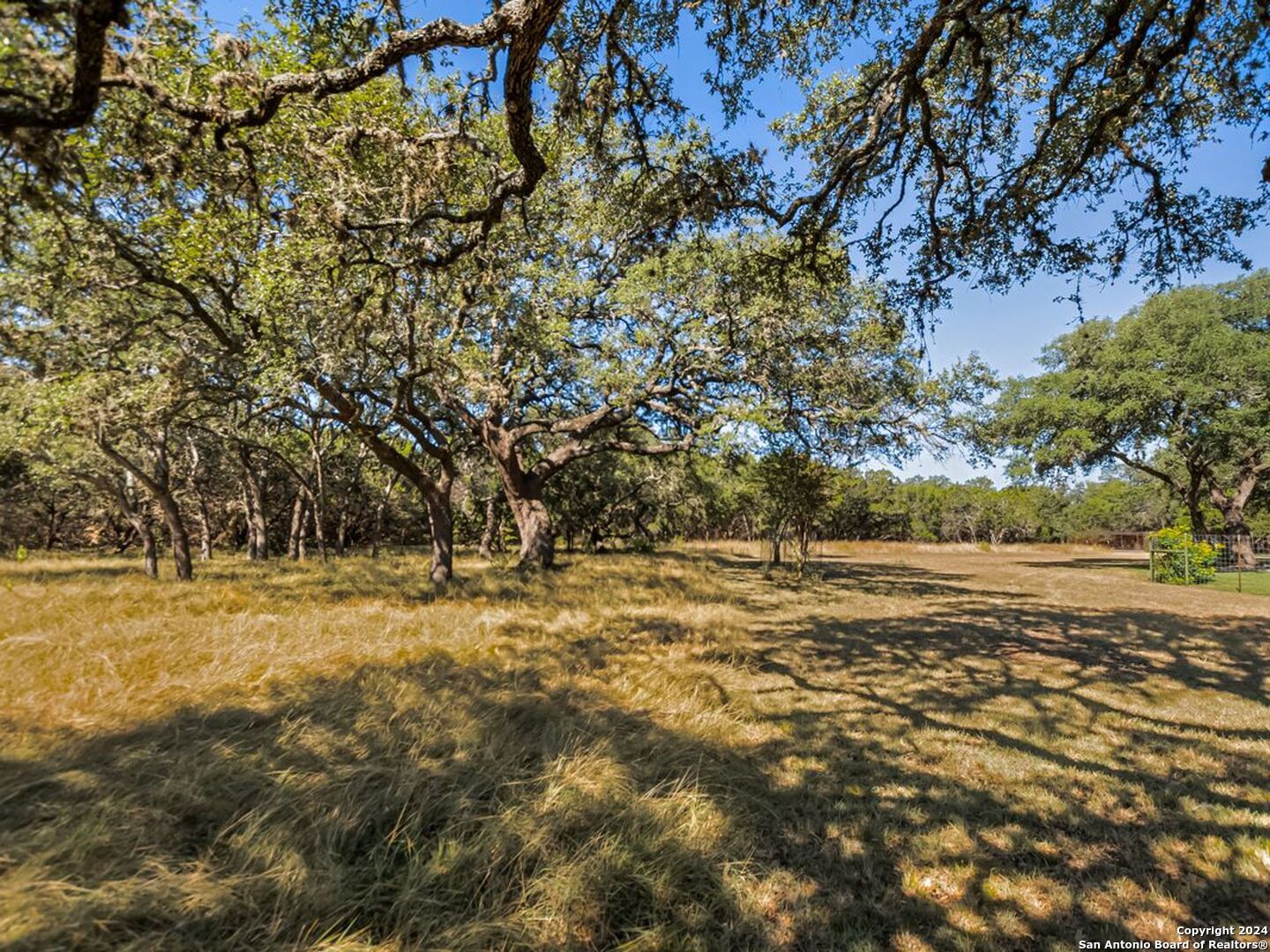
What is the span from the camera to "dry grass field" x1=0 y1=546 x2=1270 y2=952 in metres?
2.60

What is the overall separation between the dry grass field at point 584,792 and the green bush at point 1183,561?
1815 cm

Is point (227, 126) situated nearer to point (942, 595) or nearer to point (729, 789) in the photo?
point (729, 789)

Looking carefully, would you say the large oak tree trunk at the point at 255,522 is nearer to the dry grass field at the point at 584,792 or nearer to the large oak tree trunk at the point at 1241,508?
the dry grass field at the point at 584,792

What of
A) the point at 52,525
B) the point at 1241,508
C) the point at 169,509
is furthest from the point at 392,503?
the point at 1241,508

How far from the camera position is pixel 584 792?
Answer: 362cm

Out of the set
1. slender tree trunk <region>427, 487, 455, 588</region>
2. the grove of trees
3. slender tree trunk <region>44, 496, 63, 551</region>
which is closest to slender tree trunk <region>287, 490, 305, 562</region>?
the grove of trees

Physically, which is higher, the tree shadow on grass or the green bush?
the green bush

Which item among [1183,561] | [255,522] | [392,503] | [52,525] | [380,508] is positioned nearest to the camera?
[1183,561]

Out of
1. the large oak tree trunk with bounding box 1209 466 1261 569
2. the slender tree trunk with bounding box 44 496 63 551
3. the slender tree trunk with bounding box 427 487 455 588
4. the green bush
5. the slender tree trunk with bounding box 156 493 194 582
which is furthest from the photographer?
A: the slender tree trunk with bounding box 44 496 63 551

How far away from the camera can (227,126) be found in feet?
13.2

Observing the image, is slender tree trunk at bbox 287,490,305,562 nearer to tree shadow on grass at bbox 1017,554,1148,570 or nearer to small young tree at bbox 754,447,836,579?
small young tree at bbox 754,447,836,579

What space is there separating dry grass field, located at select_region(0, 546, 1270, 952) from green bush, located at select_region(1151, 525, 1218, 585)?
1815 cm

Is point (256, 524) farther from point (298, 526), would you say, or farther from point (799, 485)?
Answer: point (799, 485)

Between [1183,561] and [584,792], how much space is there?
91.8 feet
